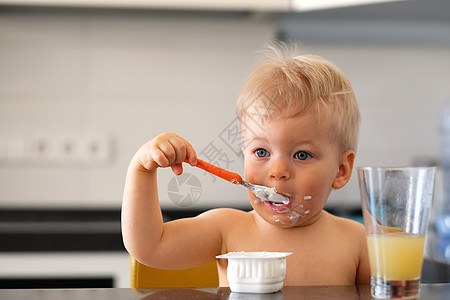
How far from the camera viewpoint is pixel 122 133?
8.18ft

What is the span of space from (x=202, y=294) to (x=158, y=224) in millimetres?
240

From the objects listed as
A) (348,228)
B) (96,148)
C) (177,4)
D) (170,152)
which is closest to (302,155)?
(348,228)

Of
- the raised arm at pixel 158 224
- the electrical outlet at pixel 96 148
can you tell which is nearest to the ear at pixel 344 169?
the raised arm at pixel 158 224

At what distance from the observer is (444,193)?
98.1 inches

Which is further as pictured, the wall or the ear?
the wall

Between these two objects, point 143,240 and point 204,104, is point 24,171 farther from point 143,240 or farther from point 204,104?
point 143,240

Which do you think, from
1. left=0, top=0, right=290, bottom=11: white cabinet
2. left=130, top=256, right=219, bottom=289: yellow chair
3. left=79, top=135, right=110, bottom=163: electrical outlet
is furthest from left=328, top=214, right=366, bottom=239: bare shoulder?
left=79, top=135, right=110, bottom=163: electrical outlet

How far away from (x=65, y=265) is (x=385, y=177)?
4.96 ft

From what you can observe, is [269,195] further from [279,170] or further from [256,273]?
[256,273]

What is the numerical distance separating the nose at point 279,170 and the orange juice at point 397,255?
0.26 m

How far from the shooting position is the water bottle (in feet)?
7.10

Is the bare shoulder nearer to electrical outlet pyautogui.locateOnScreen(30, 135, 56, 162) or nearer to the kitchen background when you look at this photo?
the kitchen background

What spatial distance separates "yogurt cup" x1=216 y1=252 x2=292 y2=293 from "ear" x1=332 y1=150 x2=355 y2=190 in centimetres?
36

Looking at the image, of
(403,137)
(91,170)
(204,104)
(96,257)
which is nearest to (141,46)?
(204,104)
